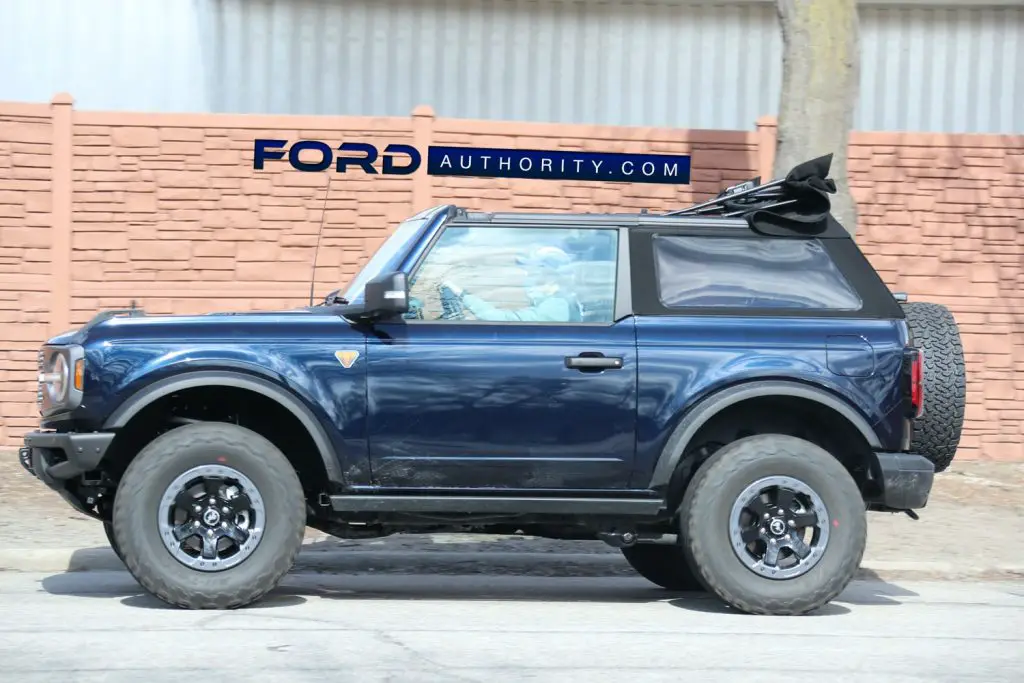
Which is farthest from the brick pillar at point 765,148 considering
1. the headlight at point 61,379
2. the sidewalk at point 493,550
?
the headlight at point 61,379

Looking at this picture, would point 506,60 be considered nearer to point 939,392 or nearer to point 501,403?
point 939,392

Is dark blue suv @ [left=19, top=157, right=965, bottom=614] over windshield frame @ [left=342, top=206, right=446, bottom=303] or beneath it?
beneath

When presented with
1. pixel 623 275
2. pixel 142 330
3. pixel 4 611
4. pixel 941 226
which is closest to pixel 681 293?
pixel 623 275

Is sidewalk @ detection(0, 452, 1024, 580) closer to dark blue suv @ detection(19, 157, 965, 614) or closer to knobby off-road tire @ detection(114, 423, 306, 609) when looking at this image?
dark blue suv @ detection(19, 157, 965, 614)

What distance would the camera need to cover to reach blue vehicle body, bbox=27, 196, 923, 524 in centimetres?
700

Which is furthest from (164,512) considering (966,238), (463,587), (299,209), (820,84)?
(966,238)

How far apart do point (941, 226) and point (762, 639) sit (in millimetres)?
7827

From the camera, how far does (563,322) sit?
7.24 meters

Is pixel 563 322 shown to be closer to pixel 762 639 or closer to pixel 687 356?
pixel 687 356

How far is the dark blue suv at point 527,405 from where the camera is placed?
695 cm

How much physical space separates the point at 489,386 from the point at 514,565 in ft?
7.35

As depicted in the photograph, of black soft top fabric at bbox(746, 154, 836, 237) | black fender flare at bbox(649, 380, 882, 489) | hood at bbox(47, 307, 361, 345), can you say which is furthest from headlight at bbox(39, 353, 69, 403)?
black soft top fabric at bbox(746, 154, 836, 237)

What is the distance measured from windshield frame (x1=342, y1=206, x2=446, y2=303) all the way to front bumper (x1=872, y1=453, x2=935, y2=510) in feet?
8.07

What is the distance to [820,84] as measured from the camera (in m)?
10.4
